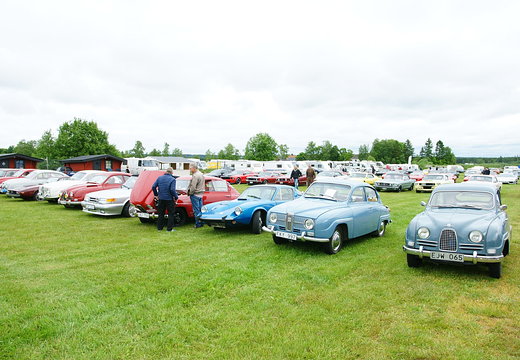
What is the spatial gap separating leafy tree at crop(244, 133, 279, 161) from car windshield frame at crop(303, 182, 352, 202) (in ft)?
285

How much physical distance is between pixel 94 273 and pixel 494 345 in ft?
19.9

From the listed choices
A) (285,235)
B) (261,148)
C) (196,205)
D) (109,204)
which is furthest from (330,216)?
(261,148)

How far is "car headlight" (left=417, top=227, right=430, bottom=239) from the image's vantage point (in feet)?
20.3

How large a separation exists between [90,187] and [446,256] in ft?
45.0

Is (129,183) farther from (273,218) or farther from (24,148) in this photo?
(24,148)

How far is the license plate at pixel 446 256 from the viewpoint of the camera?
5.83 m

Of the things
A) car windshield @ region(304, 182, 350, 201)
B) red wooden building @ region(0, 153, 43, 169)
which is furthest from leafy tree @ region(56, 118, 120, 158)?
car windshield @ region(304, 182, 350, 201)

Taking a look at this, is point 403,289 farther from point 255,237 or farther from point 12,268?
point 12,268

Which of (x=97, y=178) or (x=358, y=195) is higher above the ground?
(x=97, y=178)

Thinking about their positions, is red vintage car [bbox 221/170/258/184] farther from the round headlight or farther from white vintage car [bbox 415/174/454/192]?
the round headlight

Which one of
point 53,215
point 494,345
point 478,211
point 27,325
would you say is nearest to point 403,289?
point 494,345

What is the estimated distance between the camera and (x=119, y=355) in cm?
362

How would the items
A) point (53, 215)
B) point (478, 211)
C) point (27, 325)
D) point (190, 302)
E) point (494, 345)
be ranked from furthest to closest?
point (53, 215) < point (478, 211) < point (190, 302) < point (27, 325) < point (494, 345)

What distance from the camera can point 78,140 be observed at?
6519 cm
